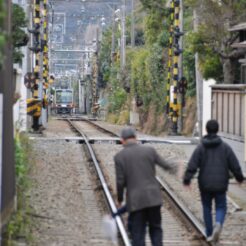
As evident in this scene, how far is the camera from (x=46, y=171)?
893 inches

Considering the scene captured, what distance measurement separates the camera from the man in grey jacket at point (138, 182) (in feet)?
33.9

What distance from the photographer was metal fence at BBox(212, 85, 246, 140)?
979 inches

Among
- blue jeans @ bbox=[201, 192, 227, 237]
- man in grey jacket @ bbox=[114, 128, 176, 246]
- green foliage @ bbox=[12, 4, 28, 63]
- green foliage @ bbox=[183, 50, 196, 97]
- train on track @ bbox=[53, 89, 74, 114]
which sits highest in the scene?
green foliage @ bbox=[12, 4, 28, 63]

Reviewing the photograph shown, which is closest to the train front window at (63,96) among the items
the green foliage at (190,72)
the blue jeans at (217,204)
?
the green foliage at (190,72)

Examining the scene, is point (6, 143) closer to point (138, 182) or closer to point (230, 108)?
point (138, 182)

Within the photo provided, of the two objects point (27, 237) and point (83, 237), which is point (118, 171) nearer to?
point (27, 237)

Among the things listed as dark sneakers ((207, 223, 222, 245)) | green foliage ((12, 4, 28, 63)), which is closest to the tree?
green foliage ((12, 4, 28, 63))

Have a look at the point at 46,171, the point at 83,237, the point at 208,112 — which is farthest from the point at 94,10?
the point at 83,237

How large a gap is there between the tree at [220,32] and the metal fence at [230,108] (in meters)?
6.51

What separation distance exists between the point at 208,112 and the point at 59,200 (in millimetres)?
15404

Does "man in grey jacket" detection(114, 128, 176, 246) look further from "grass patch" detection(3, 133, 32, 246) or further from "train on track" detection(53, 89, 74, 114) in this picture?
"train on track" detection(53, 89, 74, 114)

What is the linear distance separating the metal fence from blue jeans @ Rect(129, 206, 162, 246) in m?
13.5

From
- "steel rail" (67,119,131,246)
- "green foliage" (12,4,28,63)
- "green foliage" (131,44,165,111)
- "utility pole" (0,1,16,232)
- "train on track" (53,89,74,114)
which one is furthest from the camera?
"train on track" (53,89,74,114)

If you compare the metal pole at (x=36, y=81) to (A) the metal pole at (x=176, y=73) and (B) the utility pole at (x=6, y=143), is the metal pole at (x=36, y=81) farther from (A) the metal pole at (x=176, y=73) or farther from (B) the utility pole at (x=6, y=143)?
(B) the utility pole at (x=6, y=143)
